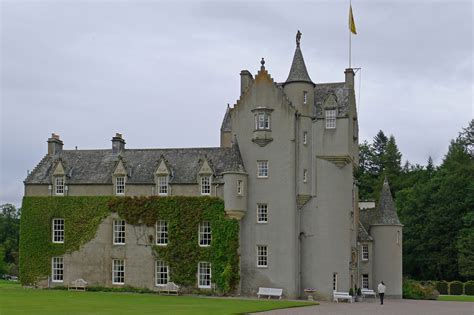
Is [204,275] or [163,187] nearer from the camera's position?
[204,275]

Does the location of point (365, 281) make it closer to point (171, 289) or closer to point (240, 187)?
point (240, 187)

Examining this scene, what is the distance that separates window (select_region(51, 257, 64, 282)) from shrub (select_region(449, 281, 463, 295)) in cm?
3855

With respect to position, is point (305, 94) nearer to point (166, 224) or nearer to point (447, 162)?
point (166, 224)

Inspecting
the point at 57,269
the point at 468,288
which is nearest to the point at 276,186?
the point at 57,269

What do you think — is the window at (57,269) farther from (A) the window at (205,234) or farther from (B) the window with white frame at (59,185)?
(A) the window at (205,234)

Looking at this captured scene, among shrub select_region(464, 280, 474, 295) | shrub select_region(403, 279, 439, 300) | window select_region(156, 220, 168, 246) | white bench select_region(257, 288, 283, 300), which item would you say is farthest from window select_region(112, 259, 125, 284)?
shrub select_region(464, 280, 474, 295)

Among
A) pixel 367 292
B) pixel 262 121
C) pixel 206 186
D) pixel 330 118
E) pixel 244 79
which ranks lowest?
pixel 367 292

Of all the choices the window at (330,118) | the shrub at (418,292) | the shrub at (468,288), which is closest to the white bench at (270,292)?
the window at (330,118)

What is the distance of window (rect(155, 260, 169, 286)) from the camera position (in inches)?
2053

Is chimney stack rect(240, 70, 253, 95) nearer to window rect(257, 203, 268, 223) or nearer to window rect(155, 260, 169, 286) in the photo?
window rect(257, 203, 268, 223)

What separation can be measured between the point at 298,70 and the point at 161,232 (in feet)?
52.5

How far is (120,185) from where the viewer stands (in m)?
53.9

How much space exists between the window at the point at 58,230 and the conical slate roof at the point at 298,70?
68.4ft

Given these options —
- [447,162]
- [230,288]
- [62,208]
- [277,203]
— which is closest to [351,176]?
[277,203]
